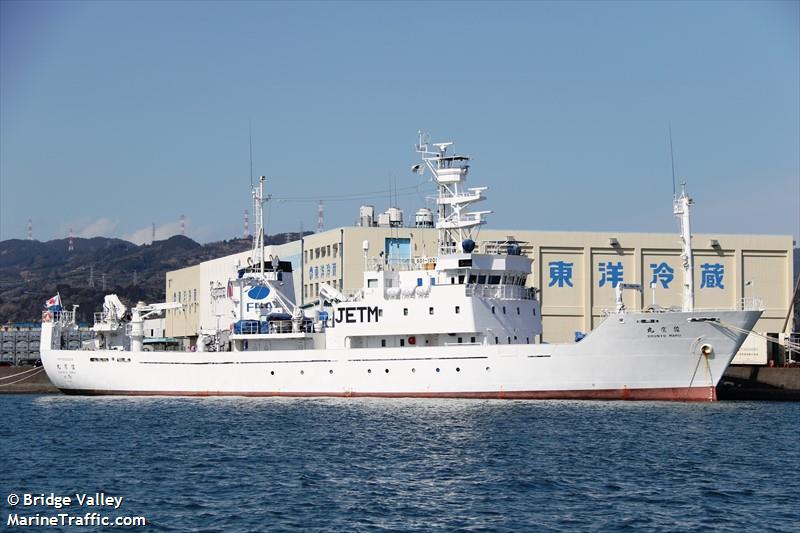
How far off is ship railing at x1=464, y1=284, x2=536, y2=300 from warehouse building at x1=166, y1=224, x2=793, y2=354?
18346mm

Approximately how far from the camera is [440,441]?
97.7ft

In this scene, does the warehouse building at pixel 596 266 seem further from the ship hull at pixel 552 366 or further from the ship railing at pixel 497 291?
the ship hull at pixel 552 366

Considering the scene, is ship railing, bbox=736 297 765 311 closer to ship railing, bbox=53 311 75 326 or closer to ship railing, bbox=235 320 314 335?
ship railing, bbox=235 320 314 335

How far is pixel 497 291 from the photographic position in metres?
42.7

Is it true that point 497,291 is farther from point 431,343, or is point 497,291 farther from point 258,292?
point 258,292

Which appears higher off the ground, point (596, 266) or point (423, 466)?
point (596, 266)

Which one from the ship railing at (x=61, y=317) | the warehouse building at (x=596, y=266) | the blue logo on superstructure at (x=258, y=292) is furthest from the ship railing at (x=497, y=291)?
the ship railing at (x=61, y=317)

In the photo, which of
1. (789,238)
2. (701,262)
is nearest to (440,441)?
(701,262)

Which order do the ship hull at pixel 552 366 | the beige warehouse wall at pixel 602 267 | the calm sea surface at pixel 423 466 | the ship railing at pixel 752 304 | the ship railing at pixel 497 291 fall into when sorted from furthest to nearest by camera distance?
1. the beige warehouse wall at pixel 602 267
2. the ship railing at pixel 497 291
3. the ship railing at pixel 752 304
4. the ship hull at pixel 552 366
5. the calm sea surface at pixel 423 466

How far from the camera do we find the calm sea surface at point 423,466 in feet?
67.6

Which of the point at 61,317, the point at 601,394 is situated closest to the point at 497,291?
the point at 601,394

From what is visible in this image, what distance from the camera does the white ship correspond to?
3919 centimetres

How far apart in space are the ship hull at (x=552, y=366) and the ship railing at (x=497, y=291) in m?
2.73

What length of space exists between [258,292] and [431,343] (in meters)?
10.00
